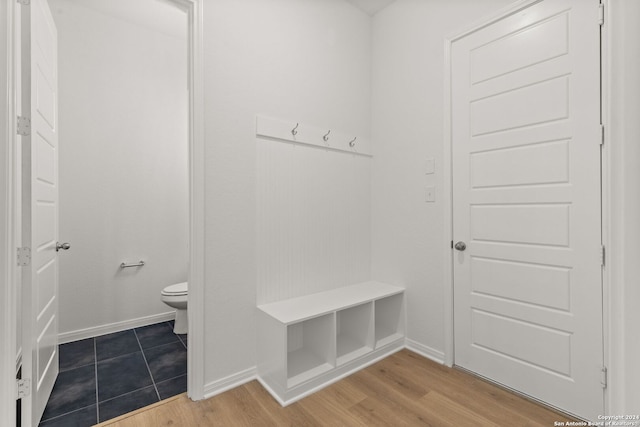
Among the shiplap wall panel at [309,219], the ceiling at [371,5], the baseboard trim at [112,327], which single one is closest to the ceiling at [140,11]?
the ceiling at [371,5]

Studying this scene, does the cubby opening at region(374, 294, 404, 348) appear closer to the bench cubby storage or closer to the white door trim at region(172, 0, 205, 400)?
the bench cubby storage

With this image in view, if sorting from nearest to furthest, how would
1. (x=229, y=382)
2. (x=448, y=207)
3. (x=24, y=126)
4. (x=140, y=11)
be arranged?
(x=24, y=126) < (x=229, y=382) < (x=448, y=207) < (x=140, y=11)

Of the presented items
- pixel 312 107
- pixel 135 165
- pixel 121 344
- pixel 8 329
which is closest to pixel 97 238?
pixel 135 165

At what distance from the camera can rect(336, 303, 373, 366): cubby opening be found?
214cm

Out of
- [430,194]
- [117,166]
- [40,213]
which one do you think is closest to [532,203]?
[430,194]

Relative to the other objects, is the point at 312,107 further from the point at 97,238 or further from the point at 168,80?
the point at 97,238

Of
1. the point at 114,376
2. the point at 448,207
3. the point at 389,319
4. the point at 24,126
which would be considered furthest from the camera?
the point at 389,319

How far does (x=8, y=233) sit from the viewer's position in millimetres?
1264

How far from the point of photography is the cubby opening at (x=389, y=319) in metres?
2.44

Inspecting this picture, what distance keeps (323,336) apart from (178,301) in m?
1.37

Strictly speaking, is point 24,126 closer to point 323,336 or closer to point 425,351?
point 323,336

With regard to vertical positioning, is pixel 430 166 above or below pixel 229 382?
above

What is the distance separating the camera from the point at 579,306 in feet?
5.26

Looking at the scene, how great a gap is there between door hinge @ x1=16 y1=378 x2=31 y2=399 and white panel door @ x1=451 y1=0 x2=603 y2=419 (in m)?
2.41
